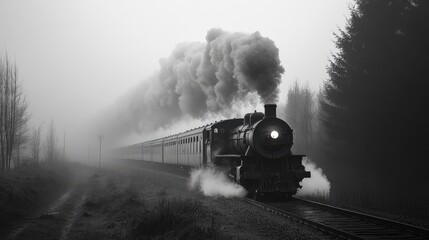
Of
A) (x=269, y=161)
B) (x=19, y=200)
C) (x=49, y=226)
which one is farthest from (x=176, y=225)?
(x=19, y=200)

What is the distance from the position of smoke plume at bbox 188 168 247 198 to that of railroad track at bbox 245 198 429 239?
10.5 feet

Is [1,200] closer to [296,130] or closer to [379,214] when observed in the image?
[379,214]

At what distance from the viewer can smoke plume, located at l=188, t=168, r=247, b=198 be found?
51.5 feet

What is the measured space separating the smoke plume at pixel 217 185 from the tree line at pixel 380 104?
5.01 m

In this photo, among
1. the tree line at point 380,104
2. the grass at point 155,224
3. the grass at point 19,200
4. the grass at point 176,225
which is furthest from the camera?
the tree line at point 380,104

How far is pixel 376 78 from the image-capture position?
2078 cm

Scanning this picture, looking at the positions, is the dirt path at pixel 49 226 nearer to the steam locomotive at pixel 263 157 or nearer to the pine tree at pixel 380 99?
the steam locomotive at pixel 263 157

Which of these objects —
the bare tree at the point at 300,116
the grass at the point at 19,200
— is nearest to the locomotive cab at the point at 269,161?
the grass at the point at 19,200

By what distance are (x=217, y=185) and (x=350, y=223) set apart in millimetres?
8014

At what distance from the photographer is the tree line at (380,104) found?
1852 cm

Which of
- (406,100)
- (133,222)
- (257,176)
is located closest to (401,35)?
(406,100)

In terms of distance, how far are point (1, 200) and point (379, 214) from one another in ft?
39.4

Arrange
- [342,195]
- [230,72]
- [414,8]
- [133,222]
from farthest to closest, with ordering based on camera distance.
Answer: [230,72] < [414,8] < [342,195] < [133,222]

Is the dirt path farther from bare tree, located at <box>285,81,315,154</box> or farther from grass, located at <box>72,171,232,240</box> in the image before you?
bare tree, located at <box>285,81,315,154</box>
